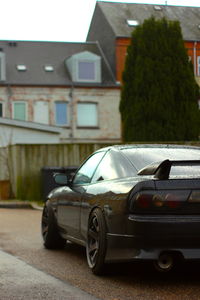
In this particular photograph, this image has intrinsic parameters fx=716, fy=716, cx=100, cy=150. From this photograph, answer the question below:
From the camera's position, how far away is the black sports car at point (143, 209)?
620 cm

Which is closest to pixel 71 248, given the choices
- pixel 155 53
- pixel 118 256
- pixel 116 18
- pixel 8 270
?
pixel 8 270

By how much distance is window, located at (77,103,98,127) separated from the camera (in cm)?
4828

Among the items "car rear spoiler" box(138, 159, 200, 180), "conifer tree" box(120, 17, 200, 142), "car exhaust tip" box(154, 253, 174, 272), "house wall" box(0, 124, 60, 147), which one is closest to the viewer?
"car rear spoiler" box(138, 159, 200, 180)

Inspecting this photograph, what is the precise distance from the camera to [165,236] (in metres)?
6.18

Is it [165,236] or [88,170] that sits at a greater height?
[88,170]

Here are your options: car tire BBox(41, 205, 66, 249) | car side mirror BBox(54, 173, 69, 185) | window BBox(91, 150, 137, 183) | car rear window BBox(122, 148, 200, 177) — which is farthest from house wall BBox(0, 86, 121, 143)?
car rear window BBox(122, 148, 200, 177)

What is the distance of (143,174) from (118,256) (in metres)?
0.79

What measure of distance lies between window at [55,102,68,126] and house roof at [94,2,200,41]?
20.0ft

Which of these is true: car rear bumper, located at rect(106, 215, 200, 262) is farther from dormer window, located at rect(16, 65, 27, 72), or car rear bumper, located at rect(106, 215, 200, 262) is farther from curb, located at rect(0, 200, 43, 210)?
dormer window, located at rect(16, 65, 27, 72)

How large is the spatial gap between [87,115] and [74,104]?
3.79 feet

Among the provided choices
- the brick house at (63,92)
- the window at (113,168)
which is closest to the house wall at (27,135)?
the brick house at (63,92)

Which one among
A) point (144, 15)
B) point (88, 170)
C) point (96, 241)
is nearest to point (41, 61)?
point (144, 15)

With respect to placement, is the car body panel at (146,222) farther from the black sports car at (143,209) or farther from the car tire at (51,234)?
the car tire at (51,234)

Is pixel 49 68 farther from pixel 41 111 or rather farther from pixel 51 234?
pixel 51 234
